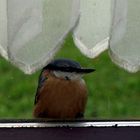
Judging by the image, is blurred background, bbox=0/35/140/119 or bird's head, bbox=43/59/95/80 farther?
blurred background, bbox=0/35/140/119

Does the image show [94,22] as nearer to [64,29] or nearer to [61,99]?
[64,29]

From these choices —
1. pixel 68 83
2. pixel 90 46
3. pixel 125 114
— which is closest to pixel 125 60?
pixel 90 46

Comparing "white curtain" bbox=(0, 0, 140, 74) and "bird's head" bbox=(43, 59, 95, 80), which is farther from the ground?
"white curtain" bbox=(0, 0, 140, 74)

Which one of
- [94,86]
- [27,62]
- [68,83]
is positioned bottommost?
[94,86]

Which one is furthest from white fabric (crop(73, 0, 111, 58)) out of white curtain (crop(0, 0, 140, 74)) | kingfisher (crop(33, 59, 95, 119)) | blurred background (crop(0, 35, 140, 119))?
blurred background (crop(0, 35, 140, 119))

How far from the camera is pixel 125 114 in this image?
211 cm

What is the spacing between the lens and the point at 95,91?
2.25 m

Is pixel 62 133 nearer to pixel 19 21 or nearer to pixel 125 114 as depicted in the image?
pixel 19 21

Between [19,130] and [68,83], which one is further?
[68,83]

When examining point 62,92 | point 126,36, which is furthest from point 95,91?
point 126,36

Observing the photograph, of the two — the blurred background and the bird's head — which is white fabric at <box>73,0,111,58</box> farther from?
the blurred background

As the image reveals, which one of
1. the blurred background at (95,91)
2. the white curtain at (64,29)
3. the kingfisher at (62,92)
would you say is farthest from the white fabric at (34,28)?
the blurred background at (95,91)

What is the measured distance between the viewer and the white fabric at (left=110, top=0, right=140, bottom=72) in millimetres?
1102

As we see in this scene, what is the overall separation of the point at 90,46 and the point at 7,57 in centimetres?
15
